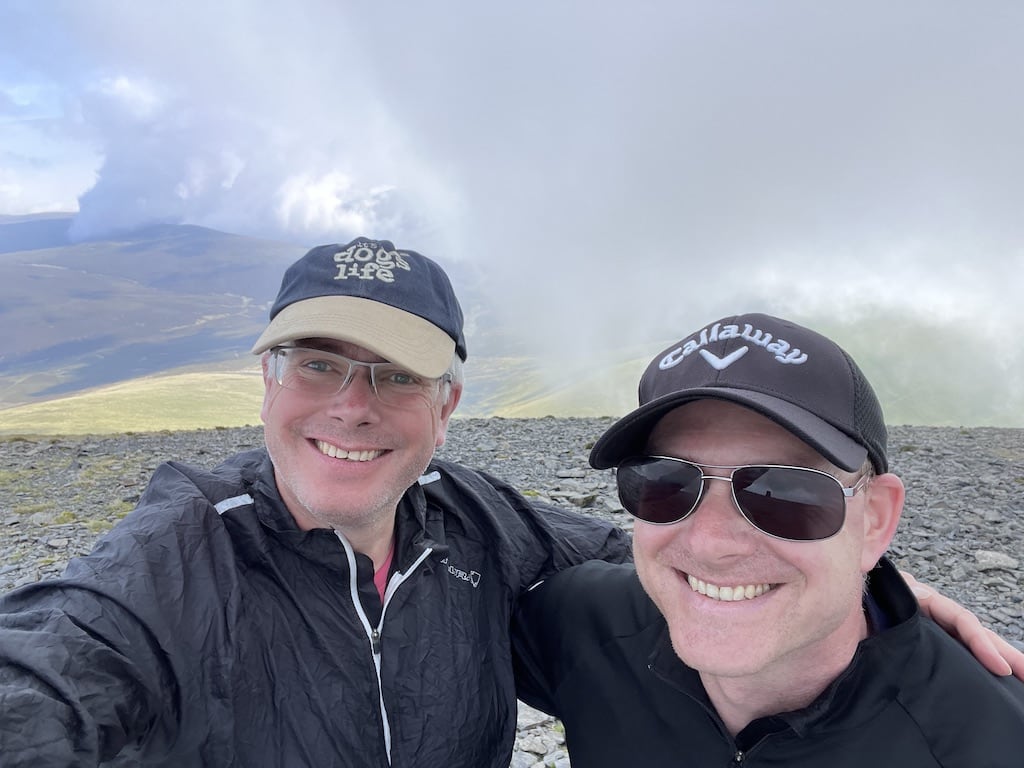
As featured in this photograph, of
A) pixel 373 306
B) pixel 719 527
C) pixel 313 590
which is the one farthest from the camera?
pixel 373 306

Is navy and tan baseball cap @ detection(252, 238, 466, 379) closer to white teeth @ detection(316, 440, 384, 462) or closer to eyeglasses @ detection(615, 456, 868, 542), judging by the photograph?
white teeth @ detection(316, 440, 384, 462)

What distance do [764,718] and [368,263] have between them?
104 inches

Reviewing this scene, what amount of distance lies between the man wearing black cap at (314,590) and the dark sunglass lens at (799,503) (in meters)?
1.55

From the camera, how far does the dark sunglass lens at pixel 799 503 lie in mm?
2328

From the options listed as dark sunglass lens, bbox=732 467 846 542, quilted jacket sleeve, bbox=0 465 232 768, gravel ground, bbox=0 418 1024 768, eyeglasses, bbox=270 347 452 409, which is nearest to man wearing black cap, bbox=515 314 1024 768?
dark sunglass lens, bbox=732 467 846 542

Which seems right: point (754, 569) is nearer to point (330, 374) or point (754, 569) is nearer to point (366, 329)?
point (366, 329)

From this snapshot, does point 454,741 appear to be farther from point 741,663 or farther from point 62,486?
point 62,486

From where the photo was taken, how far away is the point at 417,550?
10.5 ft

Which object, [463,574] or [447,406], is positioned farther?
[447,406]

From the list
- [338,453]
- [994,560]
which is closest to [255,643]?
[338,453]

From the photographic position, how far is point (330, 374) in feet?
10.3

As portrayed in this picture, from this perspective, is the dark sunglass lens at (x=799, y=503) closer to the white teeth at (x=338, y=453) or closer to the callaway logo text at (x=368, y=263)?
the white teeth at (x=338, y=453)

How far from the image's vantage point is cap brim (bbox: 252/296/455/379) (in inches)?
117

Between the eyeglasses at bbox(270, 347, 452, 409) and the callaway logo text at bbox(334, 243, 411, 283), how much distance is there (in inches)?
16.4
